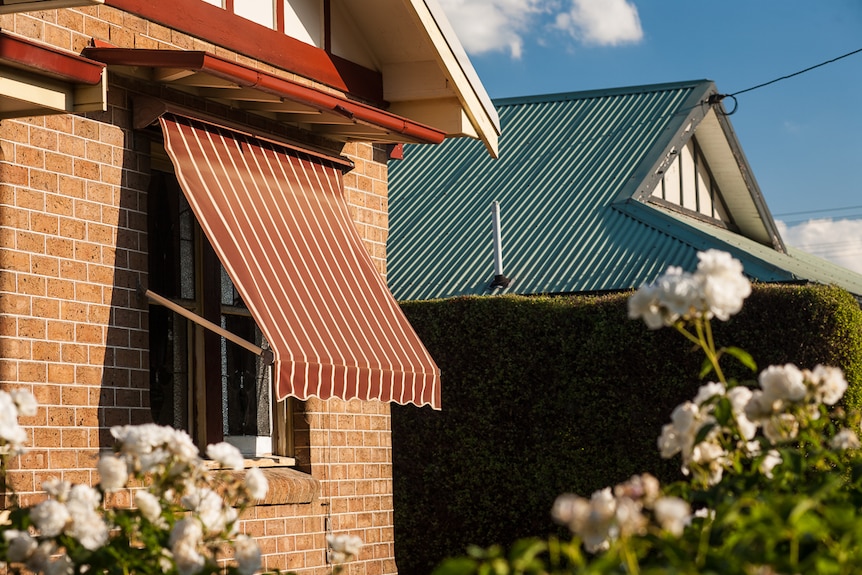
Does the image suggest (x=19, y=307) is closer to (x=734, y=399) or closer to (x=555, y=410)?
(x=734, y=399)

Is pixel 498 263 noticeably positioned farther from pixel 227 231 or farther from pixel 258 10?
pixel 227 231

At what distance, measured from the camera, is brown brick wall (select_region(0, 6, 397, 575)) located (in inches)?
272

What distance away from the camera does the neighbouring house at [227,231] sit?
7027mm

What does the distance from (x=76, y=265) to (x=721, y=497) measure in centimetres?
464

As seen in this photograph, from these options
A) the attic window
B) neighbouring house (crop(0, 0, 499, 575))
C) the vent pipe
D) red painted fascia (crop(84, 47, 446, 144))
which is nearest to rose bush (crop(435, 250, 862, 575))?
neighbouring house (crop(0, 0, 499, 575))

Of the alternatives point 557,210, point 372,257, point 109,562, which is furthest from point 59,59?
point 557,210

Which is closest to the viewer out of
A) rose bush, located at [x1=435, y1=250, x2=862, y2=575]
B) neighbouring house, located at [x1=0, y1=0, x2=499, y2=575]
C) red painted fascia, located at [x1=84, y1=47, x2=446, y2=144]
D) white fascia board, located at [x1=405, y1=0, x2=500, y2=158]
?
rose bush, located at [x1=435, y1=250, x2=862, y2=575]

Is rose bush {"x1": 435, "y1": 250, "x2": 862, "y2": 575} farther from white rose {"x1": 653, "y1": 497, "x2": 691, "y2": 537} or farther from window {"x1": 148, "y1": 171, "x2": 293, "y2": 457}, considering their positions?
window {"x1": 148, "y1": 171, "x2": 293, "y2": 457}

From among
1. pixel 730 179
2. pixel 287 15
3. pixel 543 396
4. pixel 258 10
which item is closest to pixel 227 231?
pixel 258 10

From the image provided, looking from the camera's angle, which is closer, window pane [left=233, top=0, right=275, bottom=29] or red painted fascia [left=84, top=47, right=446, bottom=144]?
red painted fascia [left=84, top=47, right=446, bottom=144]

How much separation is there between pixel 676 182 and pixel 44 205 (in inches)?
562

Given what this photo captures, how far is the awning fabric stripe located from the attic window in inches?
441

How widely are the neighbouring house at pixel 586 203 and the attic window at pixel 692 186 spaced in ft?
0.08

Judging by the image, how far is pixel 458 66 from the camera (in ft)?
32.2
